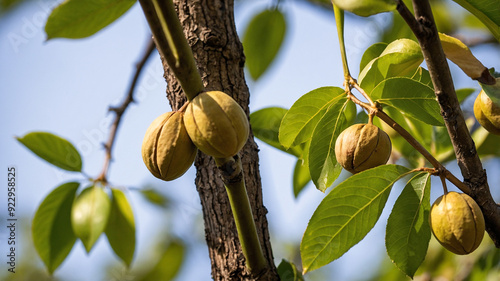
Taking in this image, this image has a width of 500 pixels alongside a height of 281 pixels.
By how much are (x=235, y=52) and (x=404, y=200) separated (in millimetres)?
558

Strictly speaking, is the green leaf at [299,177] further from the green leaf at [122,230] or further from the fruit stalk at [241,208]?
the green leaf at [122,230]

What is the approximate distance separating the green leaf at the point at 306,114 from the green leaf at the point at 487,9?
31cm

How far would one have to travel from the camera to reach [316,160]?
1.10m

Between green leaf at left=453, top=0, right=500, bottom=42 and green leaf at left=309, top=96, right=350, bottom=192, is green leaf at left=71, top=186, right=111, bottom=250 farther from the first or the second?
green leaf at left=453, top=0, right=500, bottom=42

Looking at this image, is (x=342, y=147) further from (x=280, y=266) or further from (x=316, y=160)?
(x=280, y=266)

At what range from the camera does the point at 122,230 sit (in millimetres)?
1809

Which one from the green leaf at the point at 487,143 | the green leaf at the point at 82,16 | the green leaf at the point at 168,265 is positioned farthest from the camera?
the green leaf at the point at 168,265

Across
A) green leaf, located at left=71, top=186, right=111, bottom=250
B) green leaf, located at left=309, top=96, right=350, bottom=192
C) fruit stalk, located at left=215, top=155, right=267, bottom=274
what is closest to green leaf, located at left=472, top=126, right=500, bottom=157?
green leaf, located at left=309, top=96, right=350, bottom=192

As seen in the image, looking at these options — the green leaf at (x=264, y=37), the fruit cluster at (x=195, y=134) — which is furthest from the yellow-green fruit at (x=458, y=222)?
the green leaf at (x=264, y=37)

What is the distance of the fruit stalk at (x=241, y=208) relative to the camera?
838mm

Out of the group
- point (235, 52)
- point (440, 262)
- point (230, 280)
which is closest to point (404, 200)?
point (230, 280)

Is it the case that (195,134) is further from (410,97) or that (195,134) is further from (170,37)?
(410,97)

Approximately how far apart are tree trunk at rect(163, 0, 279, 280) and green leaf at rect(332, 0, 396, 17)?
562mm

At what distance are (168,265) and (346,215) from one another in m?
1.32
